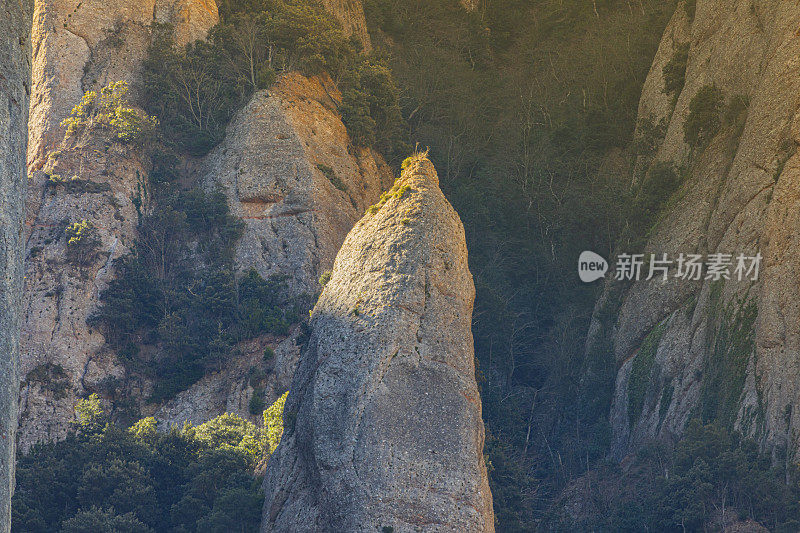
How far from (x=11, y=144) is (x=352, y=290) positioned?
1032cm

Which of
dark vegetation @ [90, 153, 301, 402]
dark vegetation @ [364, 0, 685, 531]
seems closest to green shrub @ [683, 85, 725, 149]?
dark vegetation @ [364, 0, 685, 531]

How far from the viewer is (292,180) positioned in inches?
1853

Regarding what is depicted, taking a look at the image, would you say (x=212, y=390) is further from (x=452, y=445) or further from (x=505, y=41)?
(x=505, y=41)

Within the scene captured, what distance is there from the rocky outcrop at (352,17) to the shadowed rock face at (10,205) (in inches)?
1410

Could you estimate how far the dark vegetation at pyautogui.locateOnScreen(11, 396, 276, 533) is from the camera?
30453 mm

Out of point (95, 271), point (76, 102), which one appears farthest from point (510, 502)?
point (76, 102)

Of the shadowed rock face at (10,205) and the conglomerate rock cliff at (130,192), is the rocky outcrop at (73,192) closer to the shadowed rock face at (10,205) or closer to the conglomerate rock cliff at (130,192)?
the conglomerate rock cliff at (130,192)

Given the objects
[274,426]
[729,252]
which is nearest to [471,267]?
[729,252]

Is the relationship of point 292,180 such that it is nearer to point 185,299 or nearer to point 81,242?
point 185,299

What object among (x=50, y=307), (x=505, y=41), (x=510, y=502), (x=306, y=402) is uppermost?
(x=505, y=41)

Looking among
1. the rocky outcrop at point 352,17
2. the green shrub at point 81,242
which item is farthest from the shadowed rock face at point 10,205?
the rocky outcrop at point 352,17

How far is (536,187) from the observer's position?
53594mm

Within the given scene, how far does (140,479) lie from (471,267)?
23.2 metres

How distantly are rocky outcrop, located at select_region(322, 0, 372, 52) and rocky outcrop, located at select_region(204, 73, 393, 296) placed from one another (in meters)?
7.24
